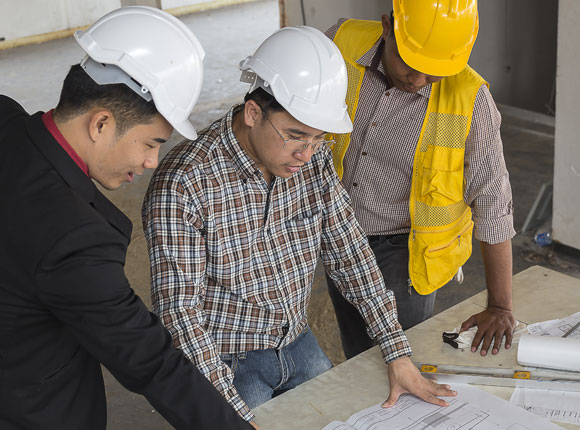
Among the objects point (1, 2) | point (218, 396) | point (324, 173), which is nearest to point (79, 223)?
point (218, 396)

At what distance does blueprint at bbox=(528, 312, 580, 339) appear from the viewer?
2.25 meters

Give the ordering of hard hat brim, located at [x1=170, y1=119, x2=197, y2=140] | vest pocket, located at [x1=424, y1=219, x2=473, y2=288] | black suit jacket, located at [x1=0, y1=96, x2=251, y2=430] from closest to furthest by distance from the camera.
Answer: black suit jacket, located at [x1=0, y1=96, x2=251, y2=430], hard hat brim, located at [x1=170, y1=119, x2=197, y2=140], vest pocket, located at [x1=424, y1=219, x2=473, y2=288]

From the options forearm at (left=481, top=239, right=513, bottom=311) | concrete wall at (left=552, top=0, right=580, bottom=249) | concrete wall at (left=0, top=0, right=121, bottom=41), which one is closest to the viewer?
forearm at (left=481, top=239, right=513, bottom=311)

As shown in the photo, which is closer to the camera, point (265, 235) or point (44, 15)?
A: point (265, 235)

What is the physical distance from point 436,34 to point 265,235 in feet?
2.75

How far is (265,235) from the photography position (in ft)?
6.99

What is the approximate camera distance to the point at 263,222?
6.97 ft

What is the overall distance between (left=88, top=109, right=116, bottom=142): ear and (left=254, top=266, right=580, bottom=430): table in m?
0.92

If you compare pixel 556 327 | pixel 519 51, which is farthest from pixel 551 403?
pixel 519 51

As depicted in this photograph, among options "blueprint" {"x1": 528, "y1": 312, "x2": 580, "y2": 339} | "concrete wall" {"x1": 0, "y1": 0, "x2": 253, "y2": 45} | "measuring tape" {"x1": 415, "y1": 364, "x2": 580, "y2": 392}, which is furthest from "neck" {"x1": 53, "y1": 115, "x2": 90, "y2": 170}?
"concrete wall" {"x1": 0, "y1": 0, "x2": 253, "y2": 45}

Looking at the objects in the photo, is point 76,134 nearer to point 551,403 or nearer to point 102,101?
point 102,101

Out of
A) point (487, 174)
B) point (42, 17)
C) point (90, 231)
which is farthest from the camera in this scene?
point (42, 17)

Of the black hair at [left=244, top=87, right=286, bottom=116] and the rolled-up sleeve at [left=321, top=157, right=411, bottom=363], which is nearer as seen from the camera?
the black hair at [left=244, top=87, right=286, bottom=116]

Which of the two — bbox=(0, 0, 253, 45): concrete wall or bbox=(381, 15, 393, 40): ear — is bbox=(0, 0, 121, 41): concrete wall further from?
bbox=(381, 15, 393, 40): ear
